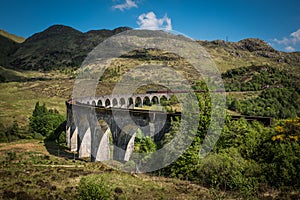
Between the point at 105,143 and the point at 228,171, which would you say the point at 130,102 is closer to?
the point at 105,143

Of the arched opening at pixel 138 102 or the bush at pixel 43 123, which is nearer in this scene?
the bush at pixel 43 123

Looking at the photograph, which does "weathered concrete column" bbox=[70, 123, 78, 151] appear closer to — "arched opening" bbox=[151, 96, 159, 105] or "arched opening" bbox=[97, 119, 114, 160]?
"arched opening" bbox=[97, 119, 114, 160]

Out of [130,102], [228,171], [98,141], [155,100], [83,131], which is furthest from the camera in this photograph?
[155,100]

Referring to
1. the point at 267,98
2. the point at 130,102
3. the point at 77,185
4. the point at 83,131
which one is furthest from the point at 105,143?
the point at 267,98

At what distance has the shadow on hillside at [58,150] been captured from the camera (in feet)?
116

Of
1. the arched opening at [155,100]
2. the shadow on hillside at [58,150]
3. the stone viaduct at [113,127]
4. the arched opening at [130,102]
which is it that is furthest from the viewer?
the arched opening at [155,100]

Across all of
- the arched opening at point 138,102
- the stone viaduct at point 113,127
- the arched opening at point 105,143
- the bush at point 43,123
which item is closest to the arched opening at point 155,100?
the arched opening at point 138,102

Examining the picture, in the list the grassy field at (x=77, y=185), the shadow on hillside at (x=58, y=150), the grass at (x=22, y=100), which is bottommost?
the shadow on hillside at (x=58, y=150)

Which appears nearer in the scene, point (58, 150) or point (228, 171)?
point (228, 171)

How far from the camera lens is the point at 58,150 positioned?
3816cm

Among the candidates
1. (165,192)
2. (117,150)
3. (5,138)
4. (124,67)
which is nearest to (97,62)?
(124,67)

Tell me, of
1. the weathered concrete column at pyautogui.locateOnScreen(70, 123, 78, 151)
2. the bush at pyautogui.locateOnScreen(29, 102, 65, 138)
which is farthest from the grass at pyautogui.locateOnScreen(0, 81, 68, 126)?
the weathered concrete column at pyautogui.locateOnScreen(70, 123, 78, 151)

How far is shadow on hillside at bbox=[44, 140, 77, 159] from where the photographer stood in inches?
1387

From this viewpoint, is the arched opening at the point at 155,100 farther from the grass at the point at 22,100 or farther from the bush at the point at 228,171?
the bush at the point at 228,171
